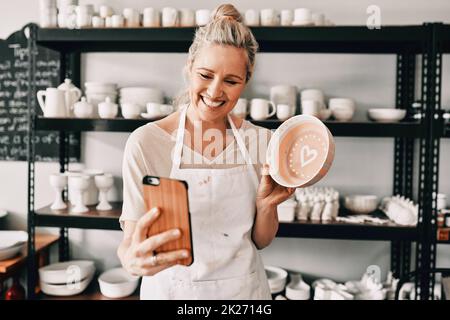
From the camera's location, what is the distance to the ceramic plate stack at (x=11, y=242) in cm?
211

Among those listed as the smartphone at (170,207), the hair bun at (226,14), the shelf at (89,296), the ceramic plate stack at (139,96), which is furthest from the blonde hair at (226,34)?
the shelf at (89,296)

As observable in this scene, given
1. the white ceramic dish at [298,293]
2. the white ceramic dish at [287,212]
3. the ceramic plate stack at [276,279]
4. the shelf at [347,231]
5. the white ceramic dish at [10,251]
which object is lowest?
the white ceramic dish at [298,293]

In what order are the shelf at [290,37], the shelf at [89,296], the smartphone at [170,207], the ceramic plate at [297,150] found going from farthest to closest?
the shelf at [89,296] < the shelf at [290,37] < the ceramic plate at [297,150] < the smartphone at [170,207]

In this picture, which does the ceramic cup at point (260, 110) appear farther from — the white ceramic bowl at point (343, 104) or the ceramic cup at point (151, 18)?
the ceramic cup at point (151, 18)

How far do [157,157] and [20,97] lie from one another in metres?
1.71

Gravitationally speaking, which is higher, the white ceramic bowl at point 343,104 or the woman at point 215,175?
the white ceramic bowl at point 343,104

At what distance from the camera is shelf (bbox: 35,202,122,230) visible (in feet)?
6.64

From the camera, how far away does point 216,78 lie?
1.07 m

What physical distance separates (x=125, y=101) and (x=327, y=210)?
1.13 meters

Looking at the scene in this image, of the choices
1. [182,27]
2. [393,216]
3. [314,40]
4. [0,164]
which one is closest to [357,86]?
[314,40]

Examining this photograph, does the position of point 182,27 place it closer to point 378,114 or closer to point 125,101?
point 125,101

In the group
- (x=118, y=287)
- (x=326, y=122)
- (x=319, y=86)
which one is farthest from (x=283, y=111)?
(x=118, y=287)

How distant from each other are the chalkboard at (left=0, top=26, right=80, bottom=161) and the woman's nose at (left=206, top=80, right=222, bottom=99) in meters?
1.59
